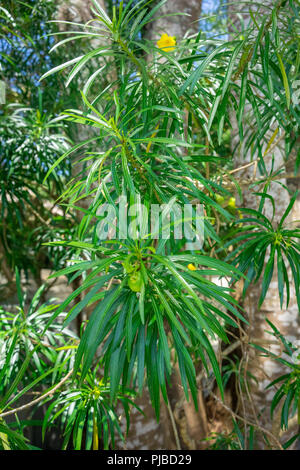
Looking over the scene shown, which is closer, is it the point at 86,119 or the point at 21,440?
the point at 86,119

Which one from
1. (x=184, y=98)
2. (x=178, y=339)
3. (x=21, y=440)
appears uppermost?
(x=184, y=98)

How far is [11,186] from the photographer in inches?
53.1

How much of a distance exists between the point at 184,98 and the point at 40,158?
661 millimetres

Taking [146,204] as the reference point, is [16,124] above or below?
above

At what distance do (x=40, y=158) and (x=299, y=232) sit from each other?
867 millimetres
